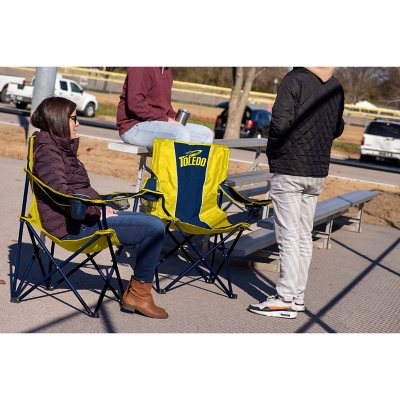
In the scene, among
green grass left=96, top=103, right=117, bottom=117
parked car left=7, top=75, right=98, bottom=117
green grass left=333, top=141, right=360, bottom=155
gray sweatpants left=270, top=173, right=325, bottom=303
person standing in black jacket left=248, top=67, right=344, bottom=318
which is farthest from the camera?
green grass left=96, top=103, right=117, bottom=117

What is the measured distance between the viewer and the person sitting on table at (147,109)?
7.82 metres

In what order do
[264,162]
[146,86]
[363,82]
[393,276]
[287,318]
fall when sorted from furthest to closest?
[363,82], [264,162], [393,276], [146,86], [287,318]

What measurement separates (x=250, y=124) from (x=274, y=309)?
83.5ft

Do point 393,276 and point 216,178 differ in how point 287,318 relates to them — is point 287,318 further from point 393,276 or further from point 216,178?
point 393,276

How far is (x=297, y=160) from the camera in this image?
6320mm

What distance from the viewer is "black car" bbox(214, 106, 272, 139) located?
103ft

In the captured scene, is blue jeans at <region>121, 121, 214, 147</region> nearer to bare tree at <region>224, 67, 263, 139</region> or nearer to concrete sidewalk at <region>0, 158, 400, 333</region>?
concrete sidewalk at <region>0, 158, 400, 333</region>

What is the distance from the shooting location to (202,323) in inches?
239

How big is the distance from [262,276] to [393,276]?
1429mm

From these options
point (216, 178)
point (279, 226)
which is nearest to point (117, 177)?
point (216, 178)

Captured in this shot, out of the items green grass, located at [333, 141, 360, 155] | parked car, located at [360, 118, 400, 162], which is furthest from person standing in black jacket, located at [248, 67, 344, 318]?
green grass, located at [333, 141, 360, 155]

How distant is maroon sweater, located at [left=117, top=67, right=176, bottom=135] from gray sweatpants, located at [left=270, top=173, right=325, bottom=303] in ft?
6.04

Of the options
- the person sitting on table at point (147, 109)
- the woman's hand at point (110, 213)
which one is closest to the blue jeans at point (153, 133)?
the person sitting on table at point (147, 109)

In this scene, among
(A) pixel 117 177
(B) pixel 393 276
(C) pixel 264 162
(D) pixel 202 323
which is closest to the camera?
(D) pixel 202 323
